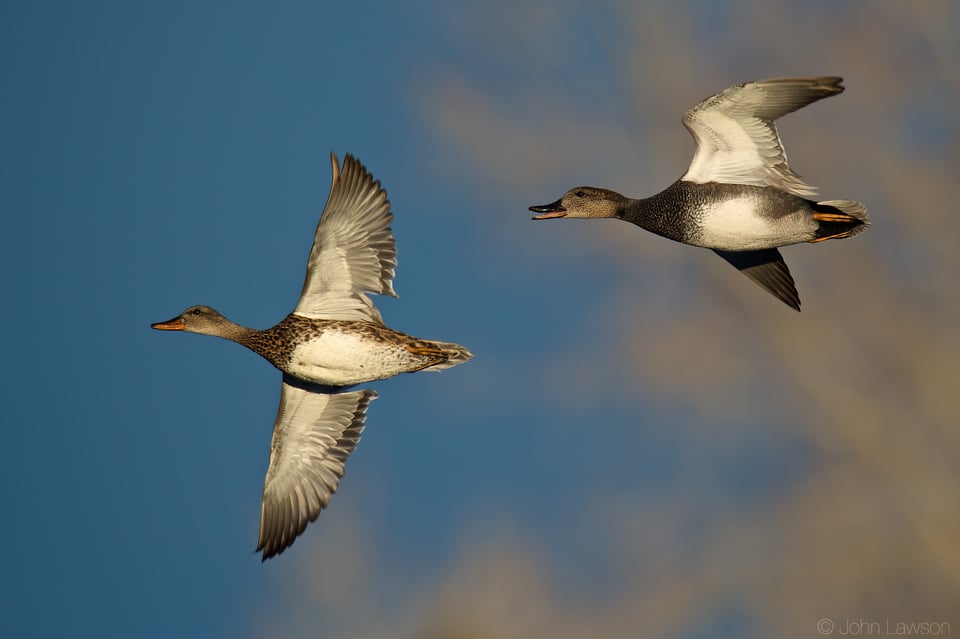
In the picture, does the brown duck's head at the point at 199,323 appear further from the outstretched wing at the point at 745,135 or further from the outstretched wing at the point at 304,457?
the outstretched wing at the point at 745,135

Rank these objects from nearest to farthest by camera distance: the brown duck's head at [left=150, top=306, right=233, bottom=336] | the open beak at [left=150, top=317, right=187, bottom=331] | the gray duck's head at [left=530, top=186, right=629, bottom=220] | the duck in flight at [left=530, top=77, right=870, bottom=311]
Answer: the duck in flight at [left=530, top=77, right=870, bottom=311] → the brown duck's head at [left=150, top=306, right=233, bottom=336] → the open beak at [left=150, top=317, right=187, bottom=331] → the gray duck's head at [left=530, top=186, right=629, bottom=220]

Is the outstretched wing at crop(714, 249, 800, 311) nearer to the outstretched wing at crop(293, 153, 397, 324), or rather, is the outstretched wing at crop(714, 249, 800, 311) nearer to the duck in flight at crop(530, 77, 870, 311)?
the duck in flight at crop(530, 77, 870, 311)

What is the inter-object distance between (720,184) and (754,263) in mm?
1660

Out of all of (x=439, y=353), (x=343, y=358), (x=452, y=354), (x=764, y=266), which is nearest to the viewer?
(x=343, y=358)

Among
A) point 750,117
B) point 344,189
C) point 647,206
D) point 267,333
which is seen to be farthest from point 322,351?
point 750,117

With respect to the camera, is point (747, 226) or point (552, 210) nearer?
point (747, 226)

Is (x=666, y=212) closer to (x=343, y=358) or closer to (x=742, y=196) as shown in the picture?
(x=742, y=196)

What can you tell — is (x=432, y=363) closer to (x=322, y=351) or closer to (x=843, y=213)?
(x=322, y=351)

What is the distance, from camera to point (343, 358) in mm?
14047

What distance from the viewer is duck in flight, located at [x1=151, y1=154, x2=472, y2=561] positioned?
1414cm

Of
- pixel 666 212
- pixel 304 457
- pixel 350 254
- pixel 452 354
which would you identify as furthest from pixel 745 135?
pixel 304 457

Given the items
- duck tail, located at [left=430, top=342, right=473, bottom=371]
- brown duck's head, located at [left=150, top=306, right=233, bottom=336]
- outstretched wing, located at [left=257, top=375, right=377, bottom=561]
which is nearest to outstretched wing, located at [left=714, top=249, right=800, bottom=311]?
duck tail, located at [left=430, top=342, right=473, bottom=371]

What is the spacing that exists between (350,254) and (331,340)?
89cm

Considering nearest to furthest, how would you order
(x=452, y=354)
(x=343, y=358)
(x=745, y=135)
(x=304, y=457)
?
(x=343, y=358)
(x=452, y=354)
(x=745, y=135)
(x=304, y=457)
